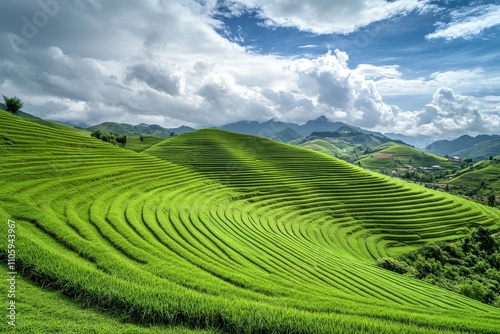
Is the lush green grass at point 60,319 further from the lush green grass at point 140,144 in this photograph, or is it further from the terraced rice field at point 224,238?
the lush green grass at point 140,144

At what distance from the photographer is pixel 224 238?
74.4 feet

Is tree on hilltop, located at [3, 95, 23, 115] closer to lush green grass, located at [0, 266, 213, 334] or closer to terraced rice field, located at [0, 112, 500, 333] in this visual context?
terraced rice field, located at [0, 112, 500, 333]

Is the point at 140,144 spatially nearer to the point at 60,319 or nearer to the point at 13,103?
the point at 13,103

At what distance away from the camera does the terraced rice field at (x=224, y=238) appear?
8.35 metres

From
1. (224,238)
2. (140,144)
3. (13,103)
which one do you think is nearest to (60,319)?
(224,238)

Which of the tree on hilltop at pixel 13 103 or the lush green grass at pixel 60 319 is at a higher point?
the tree on hilltop at pixel 13 103

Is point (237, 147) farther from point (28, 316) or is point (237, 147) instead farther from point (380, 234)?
point (28, 316)

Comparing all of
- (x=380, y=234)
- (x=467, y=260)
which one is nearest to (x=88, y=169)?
(x=380, y=234)

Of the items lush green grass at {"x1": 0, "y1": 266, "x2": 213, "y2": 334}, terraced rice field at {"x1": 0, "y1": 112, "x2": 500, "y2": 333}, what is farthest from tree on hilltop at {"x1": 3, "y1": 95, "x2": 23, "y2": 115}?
lush green grass at {"x1": 0, "y1": 266, "x2": 213, "y2": 334}

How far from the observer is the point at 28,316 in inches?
277

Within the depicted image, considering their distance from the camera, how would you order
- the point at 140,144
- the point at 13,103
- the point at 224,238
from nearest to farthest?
the point at 224,238 → the point at 13,103 → the point at 140,144

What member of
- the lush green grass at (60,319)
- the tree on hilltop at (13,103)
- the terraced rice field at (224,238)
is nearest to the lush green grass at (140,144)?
the tree on hilltop at (13,103)

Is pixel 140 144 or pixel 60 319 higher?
pixel 140 144

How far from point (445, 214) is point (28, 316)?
6596 centimetres
